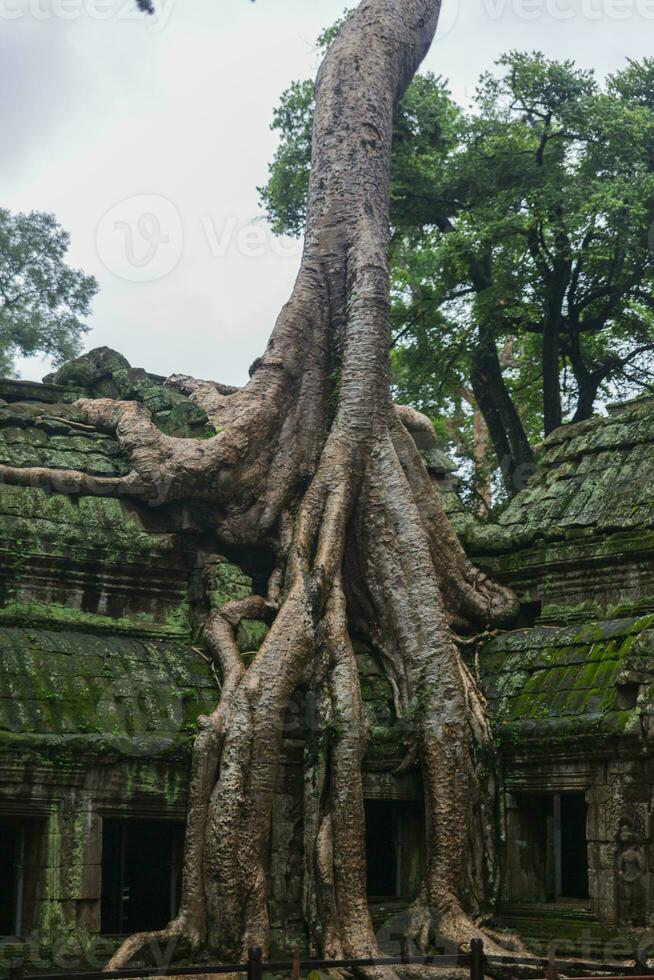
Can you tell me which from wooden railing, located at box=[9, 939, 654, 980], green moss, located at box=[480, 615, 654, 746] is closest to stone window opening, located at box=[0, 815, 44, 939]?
wooden railing, located at box=[9, 939, 654, 980]

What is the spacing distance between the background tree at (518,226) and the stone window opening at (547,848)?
8.82 meters

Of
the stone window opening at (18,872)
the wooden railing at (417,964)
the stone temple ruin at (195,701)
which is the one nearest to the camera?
the wooden railing at (417,964)

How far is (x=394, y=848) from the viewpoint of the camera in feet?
39.5

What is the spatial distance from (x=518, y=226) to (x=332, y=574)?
9.02m

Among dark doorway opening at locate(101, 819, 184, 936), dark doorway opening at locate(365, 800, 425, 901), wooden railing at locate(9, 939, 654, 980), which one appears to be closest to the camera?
wooden railing at locate(9, 939, 654, 980)

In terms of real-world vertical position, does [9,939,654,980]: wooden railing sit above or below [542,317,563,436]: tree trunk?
below

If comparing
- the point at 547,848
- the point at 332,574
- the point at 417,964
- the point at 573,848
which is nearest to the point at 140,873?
the point at 417,964

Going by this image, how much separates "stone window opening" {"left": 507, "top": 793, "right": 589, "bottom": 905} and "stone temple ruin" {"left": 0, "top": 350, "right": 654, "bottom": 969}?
2 centimetres

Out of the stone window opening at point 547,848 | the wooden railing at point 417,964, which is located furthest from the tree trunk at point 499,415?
the wooden railing at point 417,964

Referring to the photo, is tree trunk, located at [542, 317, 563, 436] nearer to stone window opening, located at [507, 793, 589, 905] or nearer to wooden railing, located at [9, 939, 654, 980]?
stone window opening, located at [507, 793, 589, 905]

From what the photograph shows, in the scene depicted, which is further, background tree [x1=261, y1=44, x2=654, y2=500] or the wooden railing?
background tree [x1=261, y1=44, x2=654, y2=500]

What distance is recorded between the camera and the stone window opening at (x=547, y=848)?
11.7m

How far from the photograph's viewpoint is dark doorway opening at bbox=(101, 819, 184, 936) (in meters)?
10.6

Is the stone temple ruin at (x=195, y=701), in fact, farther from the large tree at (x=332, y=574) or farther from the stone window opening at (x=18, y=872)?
the large tree at (x=332, y=574)
